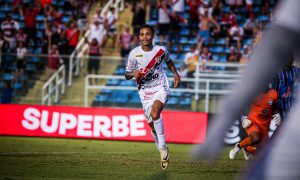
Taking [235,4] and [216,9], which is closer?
[216,9]

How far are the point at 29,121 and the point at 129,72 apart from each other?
326 inches

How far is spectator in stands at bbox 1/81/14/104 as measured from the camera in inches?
887

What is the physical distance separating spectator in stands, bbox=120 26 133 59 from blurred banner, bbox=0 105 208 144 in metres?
7.36

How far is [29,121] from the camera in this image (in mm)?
20641

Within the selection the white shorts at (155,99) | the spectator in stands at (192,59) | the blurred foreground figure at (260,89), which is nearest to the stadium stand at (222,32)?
the spectator in stands at (192,59)

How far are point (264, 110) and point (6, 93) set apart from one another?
12.3m

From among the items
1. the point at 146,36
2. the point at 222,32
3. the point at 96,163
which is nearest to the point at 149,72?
the point at 146,36

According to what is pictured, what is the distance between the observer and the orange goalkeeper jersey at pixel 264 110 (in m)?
12.1

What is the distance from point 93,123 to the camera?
2028cm

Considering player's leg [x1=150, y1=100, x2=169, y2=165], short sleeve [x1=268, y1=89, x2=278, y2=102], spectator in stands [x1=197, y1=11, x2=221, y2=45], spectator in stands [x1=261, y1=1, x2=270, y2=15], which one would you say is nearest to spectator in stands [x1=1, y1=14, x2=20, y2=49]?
spectator in stands [x1=197, y1=11, x2=221, y2=45]

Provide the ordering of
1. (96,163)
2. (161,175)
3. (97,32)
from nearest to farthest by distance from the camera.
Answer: (161,175)
(96,163)
(97,32)

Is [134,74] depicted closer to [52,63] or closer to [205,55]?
[52,63]

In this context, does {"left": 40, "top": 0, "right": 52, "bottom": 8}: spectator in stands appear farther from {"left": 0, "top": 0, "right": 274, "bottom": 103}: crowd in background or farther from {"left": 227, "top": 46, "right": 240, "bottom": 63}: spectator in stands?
{"left": 227, "top": 46, "right": 240, "bottom": 63}: spectator in stands

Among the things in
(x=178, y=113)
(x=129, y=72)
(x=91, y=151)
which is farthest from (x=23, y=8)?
(x=129, y=72)
